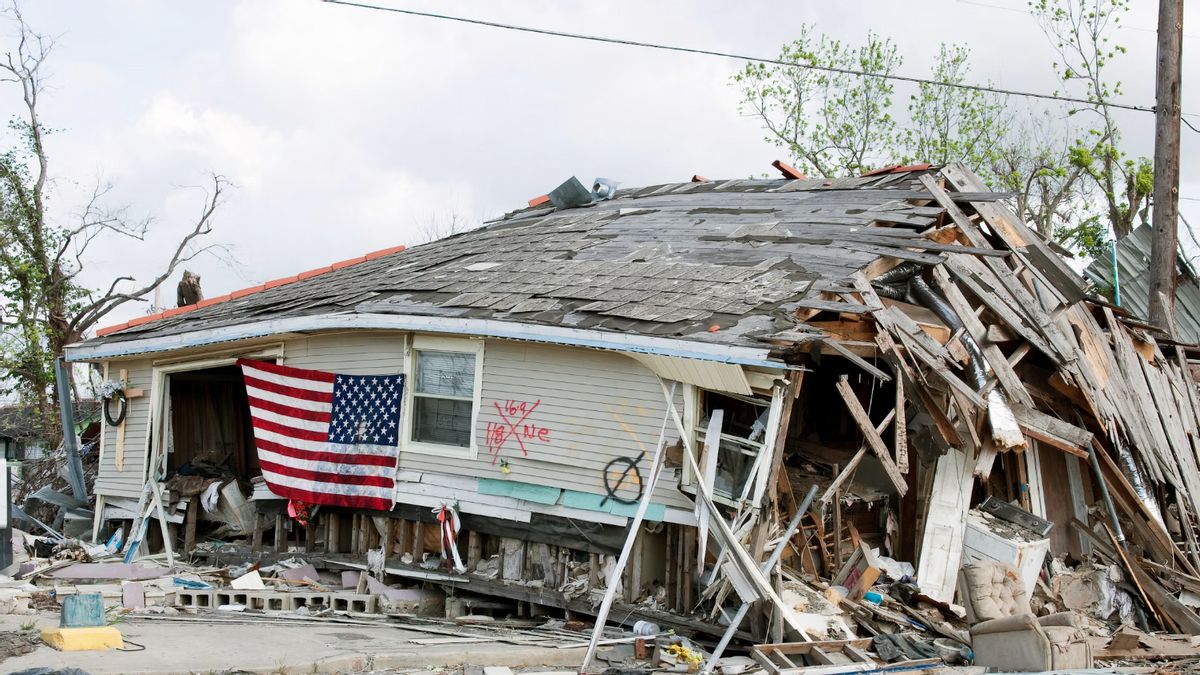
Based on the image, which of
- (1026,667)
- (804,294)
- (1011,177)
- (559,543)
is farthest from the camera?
(1011,177)

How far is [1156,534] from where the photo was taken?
13.3 m

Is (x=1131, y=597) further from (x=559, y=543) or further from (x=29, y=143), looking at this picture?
(x=29, y=143)

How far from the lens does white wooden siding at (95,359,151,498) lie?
630 inches

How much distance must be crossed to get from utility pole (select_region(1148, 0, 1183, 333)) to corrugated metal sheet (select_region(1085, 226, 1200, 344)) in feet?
14.7

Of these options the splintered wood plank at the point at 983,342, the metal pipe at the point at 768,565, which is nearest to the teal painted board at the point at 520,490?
the metal pipe at the point at 768,565

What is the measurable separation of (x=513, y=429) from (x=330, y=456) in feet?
8.53

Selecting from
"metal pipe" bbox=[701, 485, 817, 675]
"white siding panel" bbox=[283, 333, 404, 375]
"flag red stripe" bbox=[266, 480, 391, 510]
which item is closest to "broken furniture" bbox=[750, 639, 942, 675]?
"metal pipe" bbox=[701, 485, 817, 675]

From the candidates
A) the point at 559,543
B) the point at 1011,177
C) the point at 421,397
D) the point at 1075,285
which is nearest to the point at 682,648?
the point at 559,543

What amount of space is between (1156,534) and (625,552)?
6.70 metres

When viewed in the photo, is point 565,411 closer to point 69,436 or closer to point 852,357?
point 852,357

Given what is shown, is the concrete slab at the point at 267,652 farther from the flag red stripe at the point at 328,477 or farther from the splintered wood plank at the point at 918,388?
the splintered wood plank at the point at 918,388

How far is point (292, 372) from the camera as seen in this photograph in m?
14.1

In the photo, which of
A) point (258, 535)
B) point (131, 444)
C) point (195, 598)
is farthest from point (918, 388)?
point (131, 444)

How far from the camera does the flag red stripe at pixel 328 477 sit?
44.1 ft
